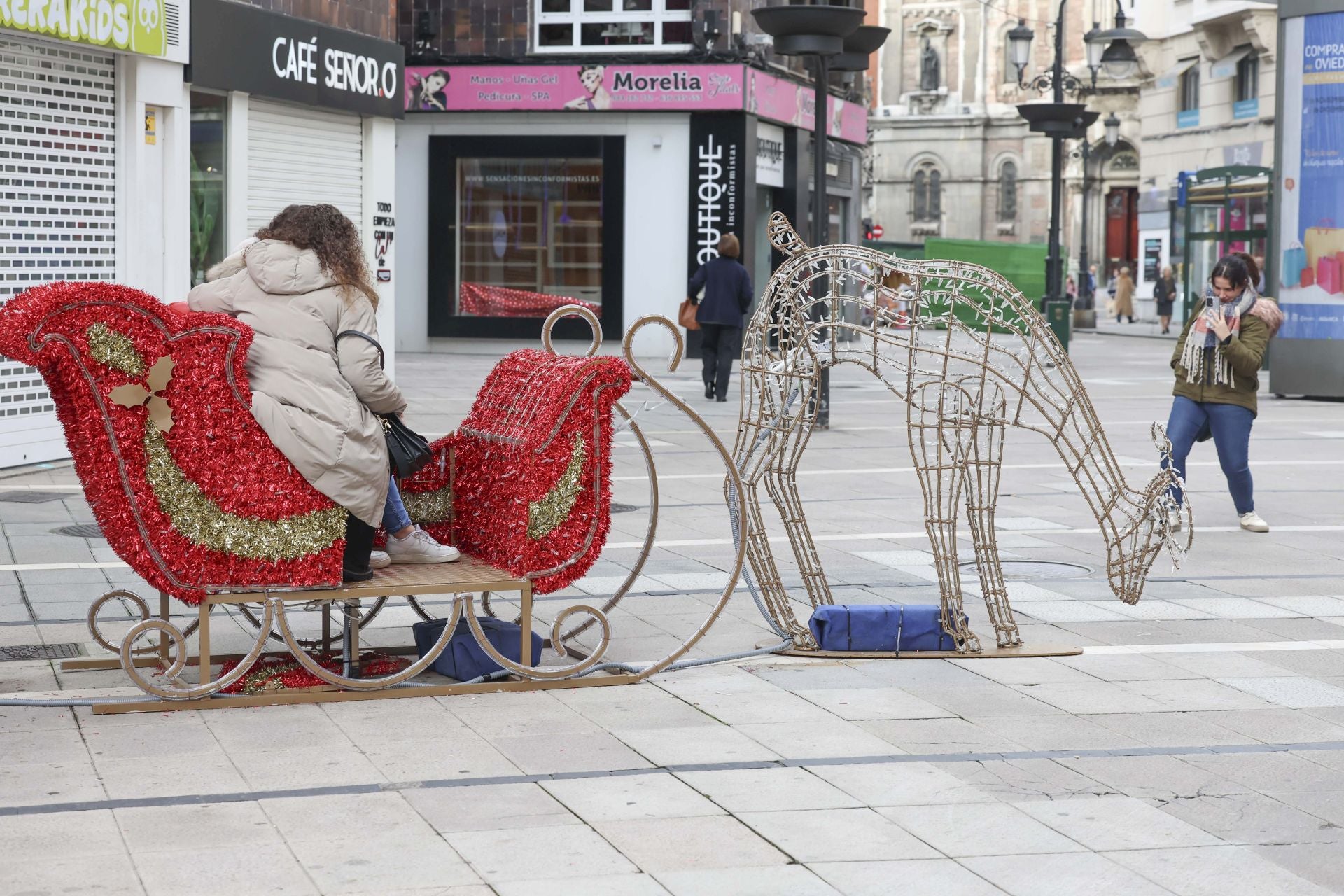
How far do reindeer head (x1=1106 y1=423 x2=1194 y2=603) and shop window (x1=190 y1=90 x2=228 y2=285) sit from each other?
10.1m

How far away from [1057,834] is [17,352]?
335 centimetres

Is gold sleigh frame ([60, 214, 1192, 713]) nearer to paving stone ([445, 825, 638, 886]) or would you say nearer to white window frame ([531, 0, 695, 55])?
paving stone ([445, 825, 638, 886])

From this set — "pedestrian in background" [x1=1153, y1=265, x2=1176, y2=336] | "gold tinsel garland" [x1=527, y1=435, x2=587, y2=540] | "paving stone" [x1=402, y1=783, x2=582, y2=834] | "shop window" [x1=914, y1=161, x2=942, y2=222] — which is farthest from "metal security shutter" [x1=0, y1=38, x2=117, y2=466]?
"shop window" [x1=914, y1=161, x2=942, y2=222]

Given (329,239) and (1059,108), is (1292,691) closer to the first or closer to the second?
(329,239)

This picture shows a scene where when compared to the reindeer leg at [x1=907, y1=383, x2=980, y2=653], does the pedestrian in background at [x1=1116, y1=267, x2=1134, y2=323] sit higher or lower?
higher

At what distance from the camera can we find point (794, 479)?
684cm

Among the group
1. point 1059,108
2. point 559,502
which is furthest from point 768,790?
point 1059,108

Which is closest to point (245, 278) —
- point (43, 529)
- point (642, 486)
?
point (43, 529)

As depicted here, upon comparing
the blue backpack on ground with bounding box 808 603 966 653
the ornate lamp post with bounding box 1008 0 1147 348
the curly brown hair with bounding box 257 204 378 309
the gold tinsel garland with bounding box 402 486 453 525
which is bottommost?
the blue backpack on ground with bounding box 808 603 966 653

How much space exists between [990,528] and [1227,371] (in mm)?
4060

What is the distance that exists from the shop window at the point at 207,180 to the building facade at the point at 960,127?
69.1m

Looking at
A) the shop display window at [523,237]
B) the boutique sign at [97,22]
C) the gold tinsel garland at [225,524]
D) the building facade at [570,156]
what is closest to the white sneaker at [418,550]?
the gold tinsel garland at [225,524]

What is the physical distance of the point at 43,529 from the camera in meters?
9.80

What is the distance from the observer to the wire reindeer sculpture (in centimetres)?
655
